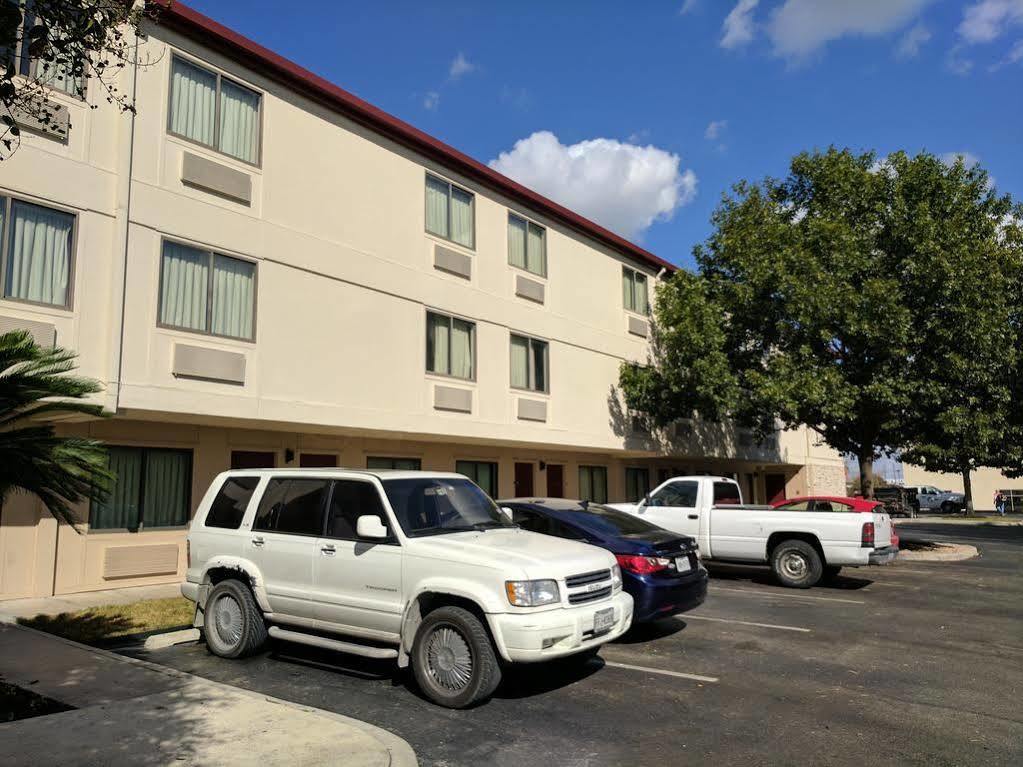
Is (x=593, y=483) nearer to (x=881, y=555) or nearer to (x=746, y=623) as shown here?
(x=881, y=555)

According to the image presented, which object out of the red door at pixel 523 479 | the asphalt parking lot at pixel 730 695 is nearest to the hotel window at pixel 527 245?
the red door at pixel 523 479

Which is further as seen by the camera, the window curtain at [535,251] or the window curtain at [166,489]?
the window curtain at [535,251]

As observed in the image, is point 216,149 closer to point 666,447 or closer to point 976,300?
point 666,447

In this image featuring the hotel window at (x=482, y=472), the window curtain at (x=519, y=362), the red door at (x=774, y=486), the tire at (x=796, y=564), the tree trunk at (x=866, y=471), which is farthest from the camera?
the red door at (x=774, y=486)

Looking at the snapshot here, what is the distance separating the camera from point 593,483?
24281mm

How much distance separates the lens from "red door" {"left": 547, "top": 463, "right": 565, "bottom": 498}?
22.7m

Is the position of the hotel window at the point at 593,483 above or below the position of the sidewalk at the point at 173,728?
above

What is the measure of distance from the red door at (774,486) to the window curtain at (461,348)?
2250 centimetres

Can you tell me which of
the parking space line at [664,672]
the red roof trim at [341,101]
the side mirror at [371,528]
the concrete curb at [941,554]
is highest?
the red roof trim at [341,101]

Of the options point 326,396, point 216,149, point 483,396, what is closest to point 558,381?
point 483,396

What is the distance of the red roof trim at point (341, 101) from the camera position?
502 inches

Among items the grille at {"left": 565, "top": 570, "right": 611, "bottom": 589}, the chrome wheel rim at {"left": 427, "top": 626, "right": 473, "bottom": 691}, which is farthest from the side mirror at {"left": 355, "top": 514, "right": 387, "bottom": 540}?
the grille at {"left": 565, "top": 570, "right": 611, "bottom": 589}

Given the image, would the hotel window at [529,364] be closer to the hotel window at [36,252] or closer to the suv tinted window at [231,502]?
the hotel window at [36,252]

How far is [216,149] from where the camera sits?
13.1 metres
